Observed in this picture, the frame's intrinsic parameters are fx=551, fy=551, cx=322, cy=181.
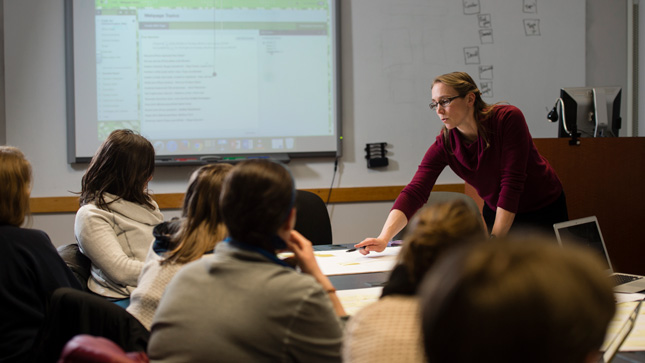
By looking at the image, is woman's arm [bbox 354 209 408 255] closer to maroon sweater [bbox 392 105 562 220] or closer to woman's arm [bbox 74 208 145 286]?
maroon sweater [bbox 392 105 562 220]

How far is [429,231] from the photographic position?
1001mm

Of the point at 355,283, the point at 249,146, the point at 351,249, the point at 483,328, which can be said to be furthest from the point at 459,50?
the point at 483,328

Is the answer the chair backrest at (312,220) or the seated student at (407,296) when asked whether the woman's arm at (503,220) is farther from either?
the seated student at (407,296)

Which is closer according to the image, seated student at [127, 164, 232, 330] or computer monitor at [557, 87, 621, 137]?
seated student at [127, 164, 232, 330]

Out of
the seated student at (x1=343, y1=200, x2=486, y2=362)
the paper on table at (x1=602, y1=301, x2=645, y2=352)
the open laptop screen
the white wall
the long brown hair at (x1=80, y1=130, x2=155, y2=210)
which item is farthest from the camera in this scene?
the white wall

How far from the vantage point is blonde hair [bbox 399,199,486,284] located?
1.00 metres

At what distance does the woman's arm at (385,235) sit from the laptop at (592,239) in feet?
2.27

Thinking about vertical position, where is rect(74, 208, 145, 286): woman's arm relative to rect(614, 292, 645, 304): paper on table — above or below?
above

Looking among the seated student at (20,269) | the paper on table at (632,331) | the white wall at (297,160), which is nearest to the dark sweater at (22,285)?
the seated student at (20,269)

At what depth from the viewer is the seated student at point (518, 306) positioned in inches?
19.6

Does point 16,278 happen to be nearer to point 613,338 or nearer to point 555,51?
point 613,338

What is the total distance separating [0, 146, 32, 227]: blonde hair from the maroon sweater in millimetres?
1501

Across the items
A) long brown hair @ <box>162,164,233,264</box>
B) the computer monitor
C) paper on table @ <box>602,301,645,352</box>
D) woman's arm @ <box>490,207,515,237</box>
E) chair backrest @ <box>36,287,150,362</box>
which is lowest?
paper on table @ <box>602,301,645,352</box>

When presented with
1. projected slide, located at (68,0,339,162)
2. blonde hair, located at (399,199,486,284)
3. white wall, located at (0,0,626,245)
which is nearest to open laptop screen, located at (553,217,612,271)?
blonde hair, located at (399,199,486,284)
